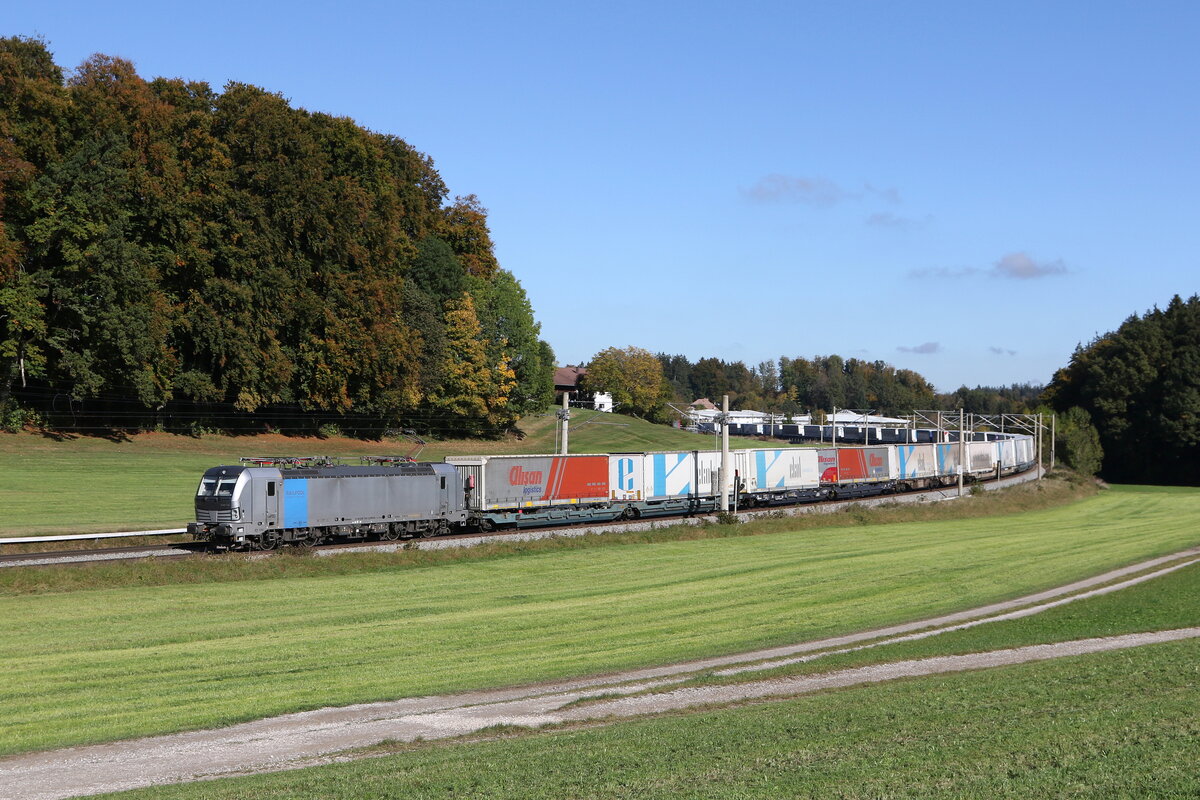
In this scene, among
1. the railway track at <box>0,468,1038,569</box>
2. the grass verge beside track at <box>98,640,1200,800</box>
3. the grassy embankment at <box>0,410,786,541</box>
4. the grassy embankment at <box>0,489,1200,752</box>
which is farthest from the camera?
the grassy embankment at <box>0,410,786,541</box>

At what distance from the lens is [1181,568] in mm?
37438

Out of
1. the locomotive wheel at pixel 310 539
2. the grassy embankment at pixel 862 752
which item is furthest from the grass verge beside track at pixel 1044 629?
the locomotive wheel at pixel 310 539

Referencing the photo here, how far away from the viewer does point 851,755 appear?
11906mm

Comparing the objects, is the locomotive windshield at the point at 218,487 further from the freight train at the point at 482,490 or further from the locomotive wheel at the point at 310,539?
the locomotive wheel at the point at 310,539

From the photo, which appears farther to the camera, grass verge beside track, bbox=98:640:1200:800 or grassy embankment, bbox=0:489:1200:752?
grassy embankment, bbox=0:489:1200:752

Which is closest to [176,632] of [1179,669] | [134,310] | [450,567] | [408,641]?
[408,641]

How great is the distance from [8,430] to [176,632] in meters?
42.4

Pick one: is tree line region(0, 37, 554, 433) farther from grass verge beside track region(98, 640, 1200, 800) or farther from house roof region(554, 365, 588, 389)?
house roof region(554, 365, 588, 389)

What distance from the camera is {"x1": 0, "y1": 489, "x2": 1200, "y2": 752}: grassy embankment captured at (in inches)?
784

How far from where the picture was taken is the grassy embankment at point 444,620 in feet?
65.3

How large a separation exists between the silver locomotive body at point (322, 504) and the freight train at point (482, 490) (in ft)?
0.14

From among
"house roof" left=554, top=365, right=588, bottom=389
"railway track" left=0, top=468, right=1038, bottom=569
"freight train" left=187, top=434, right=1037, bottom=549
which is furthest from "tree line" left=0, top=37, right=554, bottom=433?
"house roof" left=554, top=365, right=588, bottom=389

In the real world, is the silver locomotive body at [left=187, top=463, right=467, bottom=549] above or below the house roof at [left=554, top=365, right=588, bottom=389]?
below

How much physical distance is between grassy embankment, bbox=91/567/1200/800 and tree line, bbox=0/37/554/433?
5501cm
